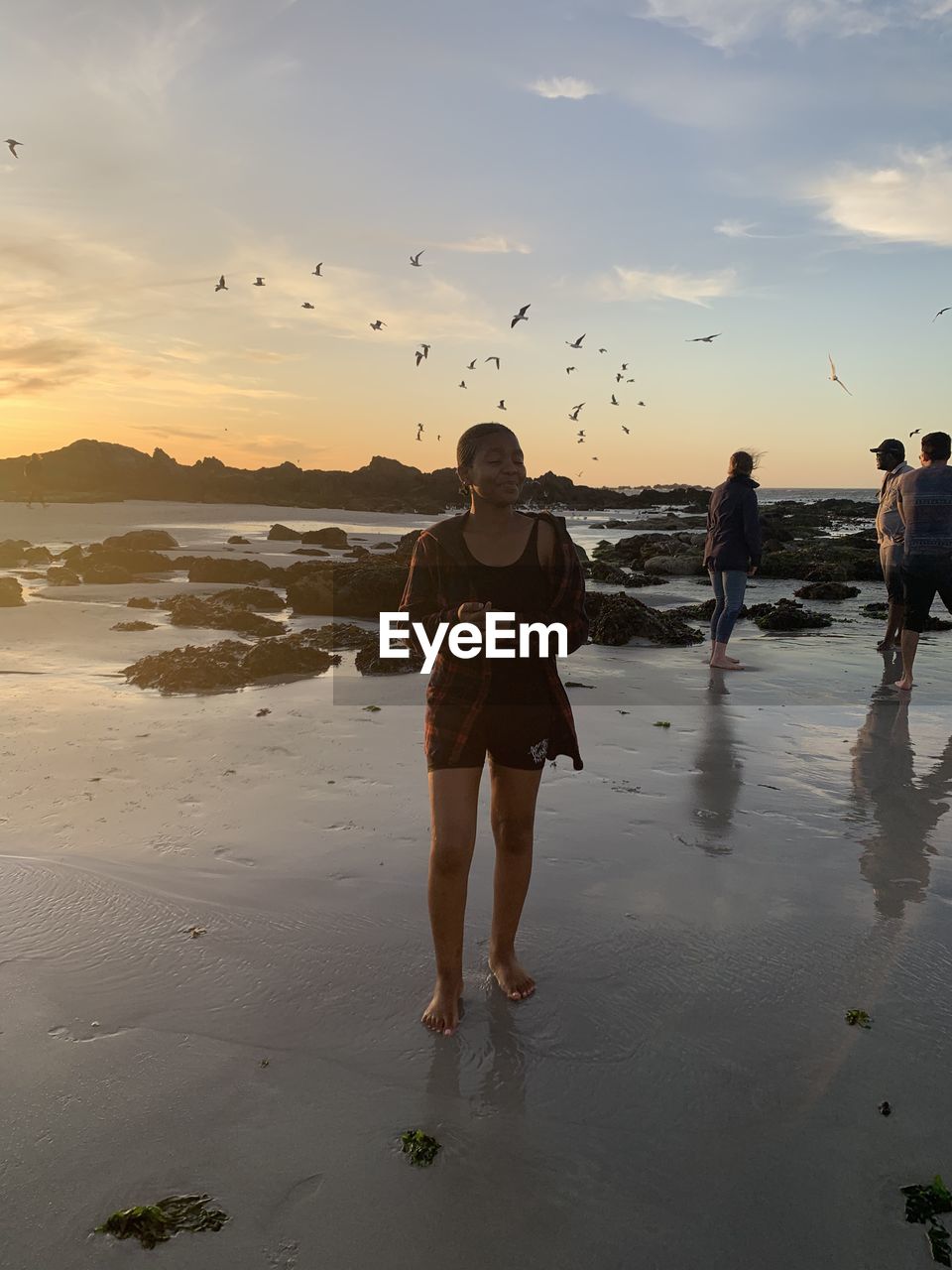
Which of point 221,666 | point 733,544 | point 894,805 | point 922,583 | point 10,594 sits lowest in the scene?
point 894,805

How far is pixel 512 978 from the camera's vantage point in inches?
114

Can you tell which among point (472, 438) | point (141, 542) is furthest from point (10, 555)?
point (472, 438)

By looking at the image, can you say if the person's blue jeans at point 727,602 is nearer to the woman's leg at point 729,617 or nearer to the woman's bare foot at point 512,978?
the woman's leg at point 729,617

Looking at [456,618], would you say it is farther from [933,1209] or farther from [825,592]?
[825,592]

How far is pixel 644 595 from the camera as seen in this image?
1560 centimetres

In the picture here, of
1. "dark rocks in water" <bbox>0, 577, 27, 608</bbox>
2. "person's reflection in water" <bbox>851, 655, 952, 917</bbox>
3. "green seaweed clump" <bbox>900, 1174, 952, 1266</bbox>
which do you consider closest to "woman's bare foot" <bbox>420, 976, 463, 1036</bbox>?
"green seaweed clump" <bbox>900, 1174, 952, 1266</bbox>

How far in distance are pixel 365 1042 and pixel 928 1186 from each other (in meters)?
1.56

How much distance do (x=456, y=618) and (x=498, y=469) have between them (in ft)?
1.75

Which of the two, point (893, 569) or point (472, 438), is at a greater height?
point (472, 438)

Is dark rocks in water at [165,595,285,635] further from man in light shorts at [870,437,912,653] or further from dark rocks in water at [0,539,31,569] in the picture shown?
dark rocks in water at [0,539,31,569]

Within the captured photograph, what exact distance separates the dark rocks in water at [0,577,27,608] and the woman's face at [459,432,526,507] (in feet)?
34.4

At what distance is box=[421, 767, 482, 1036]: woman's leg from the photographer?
2748mm

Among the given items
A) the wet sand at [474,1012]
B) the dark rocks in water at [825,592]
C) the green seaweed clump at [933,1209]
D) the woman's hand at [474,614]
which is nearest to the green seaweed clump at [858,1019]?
the wet sand at [474,1012]

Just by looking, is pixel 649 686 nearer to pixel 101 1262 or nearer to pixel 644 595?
pixel 101 1262
